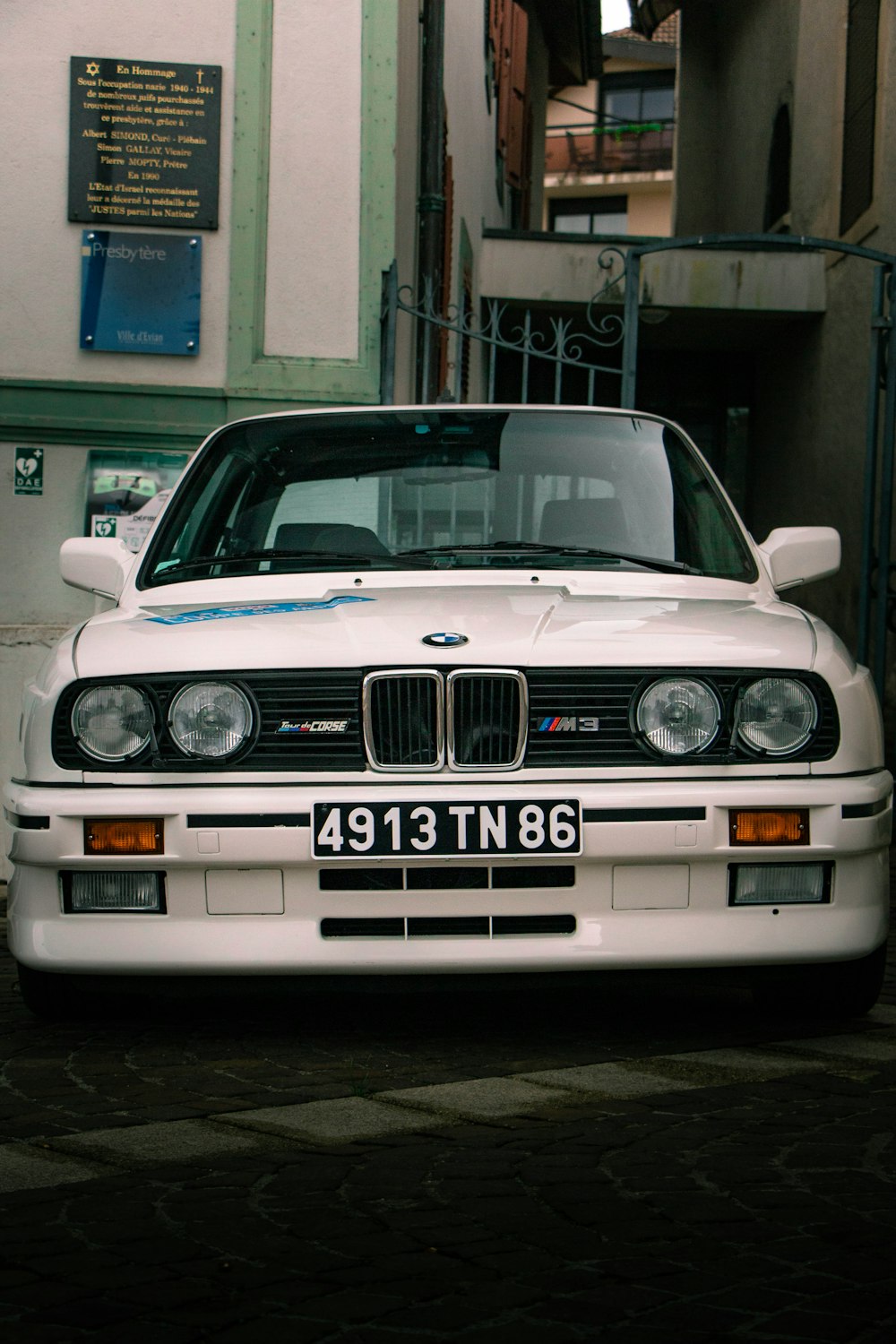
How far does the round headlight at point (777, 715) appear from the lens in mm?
3855

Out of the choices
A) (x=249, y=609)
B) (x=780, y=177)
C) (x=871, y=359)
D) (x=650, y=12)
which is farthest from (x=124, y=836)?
(x=650, y=12)

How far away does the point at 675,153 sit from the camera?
2361 centimetres

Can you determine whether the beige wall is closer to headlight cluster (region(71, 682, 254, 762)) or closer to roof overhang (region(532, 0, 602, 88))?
roof overhang (region(532, 0, 602, 88))

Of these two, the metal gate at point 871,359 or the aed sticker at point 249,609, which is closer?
the aed sticker at point 249,609

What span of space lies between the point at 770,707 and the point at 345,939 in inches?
41.2

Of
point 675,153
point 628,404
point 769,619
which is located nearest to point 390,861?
point 769,619

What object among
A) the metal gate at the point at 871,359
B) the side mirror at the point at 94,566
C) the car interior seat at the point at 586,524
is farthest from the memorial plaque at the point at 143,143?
the car interior seat at the point at 586,524

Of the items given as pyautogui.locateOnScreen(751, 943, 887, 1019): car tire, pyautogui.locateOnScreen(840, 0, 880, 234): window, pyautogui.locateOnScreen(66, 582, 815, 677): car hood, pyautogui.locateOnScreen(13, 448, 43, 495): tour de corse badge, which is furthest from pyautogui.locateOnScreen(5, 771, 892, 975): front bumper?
pyautogui.locateOnScreen(840, 0, 880, 234): window

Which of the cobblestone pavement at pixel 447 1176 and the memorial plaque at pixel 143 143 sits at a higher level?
the memorial plaque at pixel 143 143

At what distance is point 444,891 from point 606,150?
181 ft

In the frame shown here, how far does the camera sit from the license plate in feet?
12.2

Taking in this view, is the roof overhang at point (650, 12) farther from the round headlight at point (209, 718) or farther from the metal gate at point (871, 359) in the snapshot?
the round headlight at point (209, 718)

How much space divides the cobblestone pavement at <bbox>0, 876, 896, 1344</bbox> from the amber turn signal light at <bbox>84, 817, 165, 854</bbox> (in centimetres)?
40

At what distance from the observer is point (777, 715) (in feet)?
12.7
